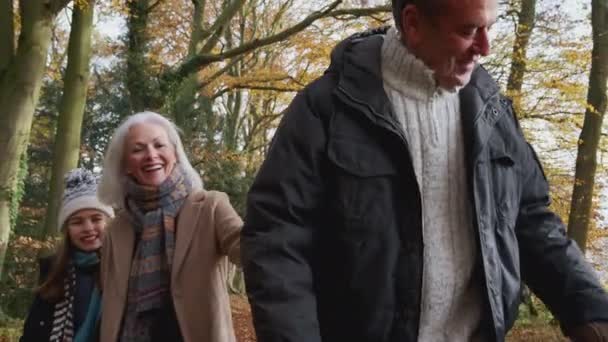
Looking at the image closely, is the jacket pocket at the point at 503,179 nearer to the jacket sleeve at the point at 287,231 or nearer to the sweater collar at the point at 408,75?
the sweater collar at the point at 408,75

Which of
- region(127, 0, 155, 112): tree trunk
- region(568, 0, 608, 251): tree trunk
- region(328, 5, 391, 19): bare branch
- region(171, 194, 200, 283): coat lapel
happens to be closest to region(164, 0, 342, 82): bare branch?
region(328, 5, 391, 19): bare branch

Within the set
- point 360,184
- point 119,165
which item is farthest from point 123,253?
point 360,184

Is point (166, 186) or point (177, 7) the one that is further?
point (177, 7)

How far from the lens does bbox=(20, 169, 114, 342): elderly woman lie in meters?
3.65

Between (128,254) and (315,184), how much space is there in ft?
5.96

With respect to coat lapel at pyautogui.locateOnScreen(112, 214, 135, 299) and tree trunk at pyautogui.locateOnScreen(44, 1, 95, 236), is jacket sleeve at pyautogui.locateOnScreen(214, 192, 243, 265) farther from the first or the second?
tree trunk at pyautogui.locateOnScreen(44, 1, 95, 236)

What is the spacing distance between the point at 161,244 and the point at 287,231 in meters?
1.67

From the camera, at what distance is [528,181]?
2068 mm

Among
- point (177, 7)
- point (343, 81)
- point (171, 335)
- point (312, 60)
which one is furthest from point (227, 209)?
point (177, 7)

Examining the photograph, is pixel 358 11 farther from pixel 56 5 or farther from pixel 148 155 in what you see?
pixel 148 155

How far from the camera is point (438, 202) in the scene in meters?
1.87

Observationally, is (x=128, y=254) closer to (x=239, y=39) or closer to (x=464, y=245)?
(x=464, y=245)

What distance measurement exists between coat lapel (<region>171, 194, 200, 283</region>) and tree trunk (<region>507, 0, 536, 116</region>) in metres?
9.60

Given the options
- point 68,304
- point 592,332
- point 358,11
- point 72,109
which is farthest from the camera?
point 358,11
